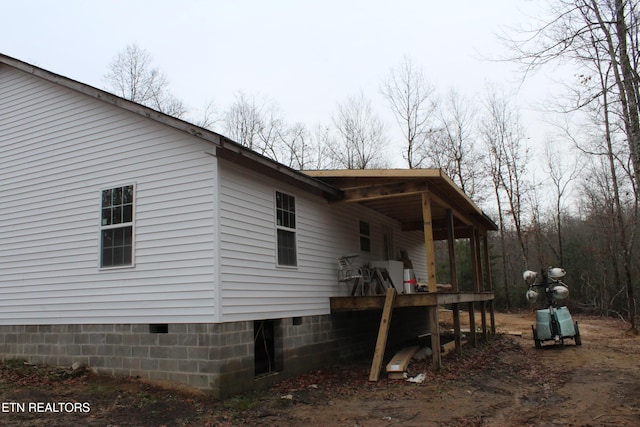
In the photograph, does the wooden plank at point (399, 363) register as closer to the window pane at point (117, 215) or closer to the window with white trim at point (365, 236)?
the window with white trim at point (365, 236)

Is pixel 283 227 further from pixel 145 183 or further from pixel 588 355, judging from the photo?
pixel 588 355

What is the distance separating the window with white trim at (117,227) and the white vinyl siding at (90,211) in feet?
0.45

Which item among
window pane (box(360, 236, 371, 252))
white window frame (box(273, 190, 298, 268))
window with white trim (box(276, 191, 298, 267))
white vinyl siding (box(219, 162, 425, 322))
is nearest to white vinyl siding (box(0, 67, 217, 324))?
white vinyl siding (box(219, 162, 425, 322))

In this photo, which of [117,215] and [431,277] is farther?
[431,277]

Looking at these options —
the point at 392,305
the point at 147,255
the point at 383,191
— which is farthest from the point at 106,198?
the point at 392,305

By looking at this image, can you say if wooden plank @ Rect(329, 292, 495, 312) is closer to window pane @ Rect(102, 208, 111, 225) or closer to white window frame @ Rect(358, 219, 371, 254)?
white window frame @ Rect(358, 219, 371, 254)

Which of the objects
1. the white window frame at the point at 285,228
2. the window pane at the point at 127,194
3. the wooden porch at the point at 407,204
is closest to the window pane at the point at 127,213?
A: the window pane at the point at 127,194

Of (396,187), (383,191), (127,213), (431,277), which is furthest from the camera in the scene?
(383,191)

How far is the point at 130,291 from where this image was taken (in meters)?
8.77

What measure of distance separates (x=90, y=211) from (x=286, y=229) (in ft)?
12.3

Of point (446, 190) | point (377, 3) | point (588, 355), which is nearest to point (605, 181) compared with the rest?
point (588, 355)

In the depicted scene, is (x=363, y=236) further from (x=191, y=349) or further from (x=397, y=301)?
(x=191, y=349)

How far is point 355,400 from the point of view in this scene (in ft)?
26.4

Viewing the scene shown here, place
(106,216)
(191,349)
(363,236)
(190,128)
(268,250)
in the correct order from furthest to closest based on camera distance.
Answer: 1. (363,236)
2. (268,250)
3. (106,216)
4. (190,128)
5. (191,349)
